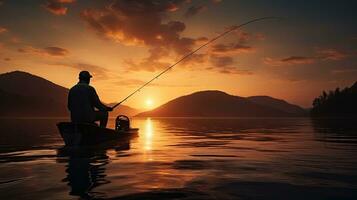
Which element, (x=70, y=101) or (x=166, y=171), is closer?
(x=166, y=171)

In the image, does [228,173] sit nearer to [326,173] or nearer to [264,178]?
[264,178]

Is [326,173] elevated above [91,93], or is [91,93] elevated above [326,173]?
[91,93]

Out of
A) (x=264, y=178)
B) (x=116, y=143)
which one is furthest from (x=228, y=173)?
(x=116, y=143)

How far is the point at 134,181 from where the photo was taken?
24.3ft

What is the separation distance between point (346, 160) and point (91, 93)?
11.0 meters

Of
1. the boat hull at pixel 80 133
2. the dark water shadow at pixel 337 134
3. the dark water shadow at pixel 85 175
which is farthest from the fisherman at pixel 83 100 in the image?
the dark water shadow at pixel 337 134

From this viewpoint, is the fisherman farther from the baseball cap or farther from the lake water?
the lake water

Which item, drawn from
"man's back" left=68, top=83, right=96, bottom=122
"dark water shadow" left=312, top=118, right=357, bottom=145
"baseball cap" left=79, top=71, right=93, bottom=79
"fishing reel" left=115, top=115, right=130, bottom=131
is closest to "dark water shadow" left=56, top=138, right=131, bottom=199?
"man's back" left=68, top=83, right=96, bottom=122

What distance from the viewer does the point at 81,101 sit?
1524 cm

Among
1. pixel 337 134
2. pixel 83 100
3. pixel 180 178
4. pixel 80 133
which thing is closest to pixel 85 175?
pixel 180 178

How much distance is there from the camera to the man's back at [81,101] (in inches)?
598

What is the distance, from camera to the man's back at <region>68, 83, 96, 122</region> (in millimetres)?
15188

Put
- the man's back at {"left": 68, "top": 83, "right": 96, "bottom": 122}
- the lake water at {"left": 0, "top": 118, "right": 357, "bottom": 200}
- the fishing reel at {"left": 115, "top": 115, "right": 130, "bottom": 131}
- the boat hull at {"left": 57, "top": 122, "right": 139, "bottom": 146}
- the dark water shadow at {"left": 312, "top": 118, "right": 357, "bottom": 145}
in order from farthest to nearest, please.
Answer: the fishing reel at {"left": 115, "top": 115, "right": 130, "bottom": 131} < the dark water shadow at {"left": 312, "top": 118, "right": 357, "bottom": 145} < the man's back at {"left": 68, "top": 83, "right": 96, "bottom": 122} < the boat hull at {"left": 57, "top": 122, "right": 139, "bottom": 146} < the lake water at {"left": 0, "top": 118, "right": 357, "bottom": 200}

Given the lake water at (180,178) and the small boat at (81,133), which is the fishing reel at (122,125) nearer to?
the small boat at (81,133)
